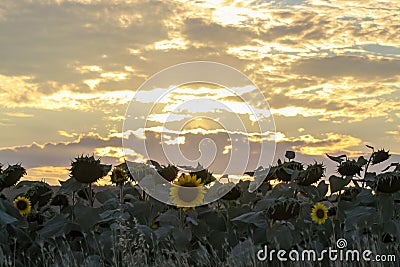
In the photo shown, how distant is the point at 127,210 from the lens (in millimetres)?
7438

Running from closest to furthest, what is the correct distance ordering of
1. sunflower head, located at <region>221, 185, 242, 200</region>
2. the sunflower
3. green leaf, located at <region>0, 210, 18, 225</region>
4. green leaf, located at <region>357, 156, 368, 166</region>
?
1. green leaf, located at <region>0, 210, 18, 225</region>
2. sunflower head, located at <region>221, 185, 242, 200</region>
3. the sunflower
4. green leaf, located at <region>357, 156, 368, 166</region>

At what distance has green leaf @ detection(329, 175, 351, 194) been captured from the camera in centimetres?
750

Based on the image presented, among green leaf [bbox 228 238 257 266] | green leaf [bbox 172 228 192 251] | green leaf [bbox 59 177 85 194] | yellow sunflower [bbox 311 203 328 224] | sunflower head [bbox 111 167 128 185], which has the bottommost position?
green leaf [bbox 228 238 257 266]

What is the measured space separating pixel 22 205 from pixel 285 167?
2907 millimetres

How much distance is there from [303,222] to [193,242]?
120 cm

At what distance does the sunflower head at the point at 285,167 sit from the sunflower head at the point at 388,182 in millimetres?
1150

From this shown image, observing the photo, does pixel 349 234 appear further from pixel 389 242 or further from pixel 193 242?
pixel 193 242

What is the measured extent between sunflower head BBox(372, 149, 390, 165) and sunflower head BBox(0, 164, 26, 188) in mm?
3921

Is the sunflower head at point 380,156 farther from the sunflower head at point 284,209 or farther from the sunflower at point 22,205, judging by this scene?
the sunflower at point 22,205

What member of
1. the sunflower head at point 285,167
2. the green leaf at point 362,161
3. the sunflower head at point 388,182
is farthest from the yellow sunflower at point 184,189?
the green leaf at point 362,161

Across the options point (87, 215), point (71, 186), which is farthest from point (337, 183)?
point (71, 186)

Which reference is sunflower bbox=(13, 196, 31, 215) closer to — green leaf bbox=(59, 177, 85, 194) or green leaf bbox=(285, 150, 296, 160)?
green leaf bbox=(59, 177, 85, 194)

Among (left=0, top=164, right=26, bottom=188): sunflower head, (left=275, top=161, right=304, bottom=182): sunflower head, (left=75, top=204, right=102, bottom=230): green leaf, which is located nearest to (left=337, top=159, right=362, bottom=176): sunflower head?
(left=275, top=161, right=304, bottom=182): sunflower head

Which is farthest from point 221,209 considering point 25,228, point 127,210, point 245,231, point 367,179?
point 25,228
